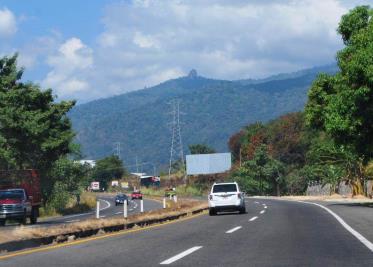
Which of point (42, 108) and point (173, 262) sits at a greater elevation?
point (42, 108)

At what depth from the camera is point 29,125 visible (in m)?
43.3

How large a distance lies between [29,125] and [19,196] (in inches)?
440

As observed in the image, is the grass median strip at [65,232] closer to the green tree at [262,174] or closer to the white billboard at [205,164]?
the green tree at [262,174]

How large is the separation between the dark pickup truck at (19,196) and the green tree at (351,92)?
15.9m

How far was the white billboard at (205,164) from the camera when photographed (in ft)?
387

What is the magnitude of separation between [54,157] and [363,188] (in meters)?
31.4

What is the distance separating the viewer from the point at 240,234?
57.7 feet

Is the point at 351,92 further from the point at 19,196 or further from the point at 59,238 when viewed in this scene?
the point at 59,238

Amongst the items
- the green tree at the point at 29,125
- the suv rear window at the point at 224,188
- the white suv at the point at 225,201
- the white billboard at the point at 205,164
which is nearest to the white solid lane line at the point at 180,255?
the white suv at the point at 225,201

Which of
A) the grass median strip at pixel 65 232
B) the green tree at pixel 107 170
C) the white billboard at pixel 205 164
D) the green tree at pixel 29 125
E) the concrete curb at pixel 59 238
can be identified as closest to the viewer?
the concrete curb at pixel 59 238

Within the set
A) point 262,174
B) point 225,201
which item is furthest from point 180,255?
point 262,174

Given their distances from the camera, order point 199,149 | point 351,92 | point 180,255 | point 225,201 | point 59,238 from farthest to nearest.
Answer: point 199,149 < point 351,92 < point 225,201 < point 59,238 < point 180,255

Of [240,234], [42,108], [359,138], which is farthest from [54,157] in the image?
[240,234]

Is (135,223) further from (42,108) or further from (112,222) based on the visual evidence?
(42,108)
